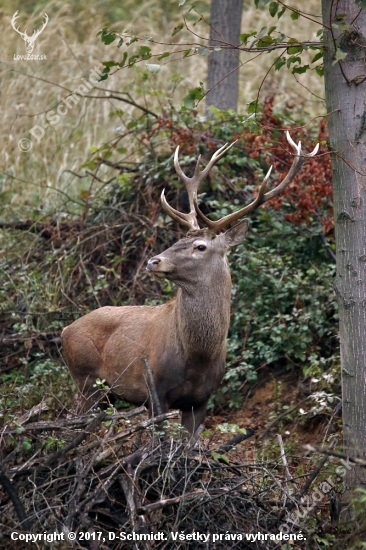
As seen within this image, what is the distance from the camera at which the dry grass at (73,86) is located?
34.8 feet

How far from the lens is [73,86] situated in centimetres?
1250

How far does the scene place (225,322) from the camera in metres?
6.29

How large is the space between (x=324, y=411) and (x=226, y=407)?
1.26 m

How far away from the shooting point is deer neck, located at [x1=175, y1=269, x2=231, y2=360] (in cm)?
613

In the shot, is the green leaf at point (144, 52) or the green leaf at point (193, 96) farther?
the green leaf at point (193, 96)

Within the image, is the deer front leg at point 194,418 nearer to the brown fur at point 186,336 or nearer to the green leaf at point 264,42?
the brown fur at point 186,336

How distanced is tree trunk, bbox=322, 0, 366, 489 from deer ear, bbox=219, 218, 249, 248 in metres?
1.55

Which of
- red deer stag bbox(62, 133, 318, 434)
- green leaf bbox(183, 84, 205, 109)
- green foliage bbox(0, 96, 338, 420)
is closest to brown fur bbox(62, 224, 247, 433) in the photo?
red deer stag bbox(62, 133, 318, 434)

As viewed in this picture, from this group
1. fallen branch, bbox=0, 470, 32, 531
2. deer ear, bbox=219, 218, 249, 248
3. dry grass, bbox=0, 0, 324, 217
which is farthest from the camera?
dry grass, bbox=0, 0, 324, 217

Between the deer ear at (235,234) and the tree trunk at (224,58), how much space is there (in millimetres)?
3862

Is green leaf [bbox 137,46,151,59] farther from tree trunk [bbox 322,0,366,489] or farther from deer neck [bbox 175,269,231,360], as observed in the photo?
deer neck [bbox 175,269,231,360]

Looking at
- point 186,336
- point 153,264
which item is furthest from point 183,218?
point 186,336

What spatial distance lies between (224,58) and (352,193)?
557 centimetres

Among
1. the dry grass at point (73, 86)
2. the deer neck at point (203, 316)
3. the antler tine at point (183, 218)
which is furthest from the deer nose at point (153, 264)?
the dry grass at point (73, 86)
